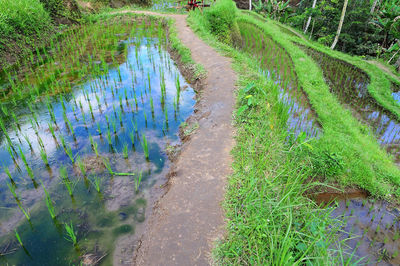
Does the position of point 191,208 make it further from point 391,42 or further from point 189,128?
point 391,42

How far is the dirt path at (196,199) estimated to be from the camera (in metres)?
2.20

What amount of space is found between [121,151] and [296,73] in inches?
207

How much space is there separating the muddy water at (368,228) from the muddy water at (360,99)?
5.19ft

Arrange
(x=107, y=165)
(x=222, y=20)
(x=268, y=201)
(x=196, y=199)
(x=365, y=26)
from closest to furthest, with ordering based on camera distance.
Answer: (x=268, y=201)
(x=196, y=199)
(x=107, y=165)
(x=222, y=20)
(x=365, y=26)

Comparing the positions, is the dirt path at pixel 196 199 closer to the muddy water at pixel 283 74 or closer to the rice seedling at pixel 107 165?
the rice seedling at pixel 107 165

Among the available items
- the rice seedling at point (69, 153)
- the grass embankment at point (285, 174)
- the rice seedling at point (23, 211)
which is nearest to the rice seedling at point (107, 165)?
the rice seedling at point (69, 153)

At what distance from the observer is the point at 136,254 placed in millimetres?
2373

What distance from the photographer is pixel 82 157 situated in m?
3.59

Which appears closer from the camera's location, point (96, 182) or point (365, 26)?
point (96, 182)

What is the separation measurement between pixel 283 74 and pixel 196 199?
17.2ft

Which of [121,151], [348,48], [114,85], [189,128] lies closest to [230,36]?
[114,85]

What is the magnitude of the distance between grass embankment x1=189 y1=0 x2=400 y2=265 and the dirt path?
0.16 metres

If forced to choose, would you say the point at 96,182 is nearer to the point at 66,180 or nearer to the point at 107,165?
the point at 107,165

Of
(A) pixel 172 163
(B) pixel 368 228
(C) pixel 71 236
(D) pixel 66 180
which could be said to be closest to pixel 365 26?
(B) pixel 368 228
